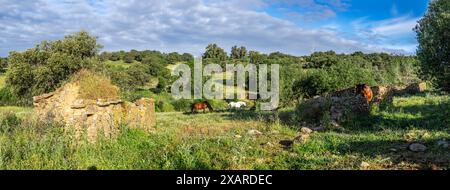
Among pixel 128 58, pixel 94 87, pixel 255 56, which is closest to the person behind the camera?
pixel 94 87

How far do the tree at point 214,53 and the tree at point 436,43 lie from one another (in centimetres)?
8564

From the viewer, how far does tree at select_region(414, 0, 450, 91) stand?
1595 centimetres

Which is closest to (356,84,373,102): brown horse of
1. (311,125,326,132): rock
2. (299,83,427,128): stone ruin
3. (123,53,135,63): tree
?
(299,83,427,128): stone ruin

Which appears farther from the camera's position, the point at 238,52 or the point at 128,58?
the point at 238,52

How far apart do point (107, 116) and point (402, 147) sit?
8.68 metres

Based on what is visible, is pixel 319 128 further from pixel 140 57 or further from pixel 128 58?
pixel 140 57

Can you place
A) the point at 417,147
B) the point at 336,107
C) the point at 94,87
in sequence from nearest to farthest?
the point at 417,147 < the point at 94,87 < the point at 336,107

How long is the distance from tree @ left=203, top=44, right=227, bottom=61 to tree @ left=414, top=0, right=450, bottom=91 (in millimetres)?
85644

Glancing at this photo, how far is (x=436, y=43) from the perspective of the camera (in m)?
16.3

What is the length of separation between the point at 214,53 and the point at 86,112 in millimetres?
91326

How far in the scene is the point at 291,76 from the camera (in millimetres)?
44125

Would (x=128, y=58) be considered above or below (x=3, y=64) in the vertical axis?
above

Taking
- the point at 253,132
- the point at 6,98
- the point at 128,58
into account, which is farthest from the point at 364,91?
the point at 128,58
